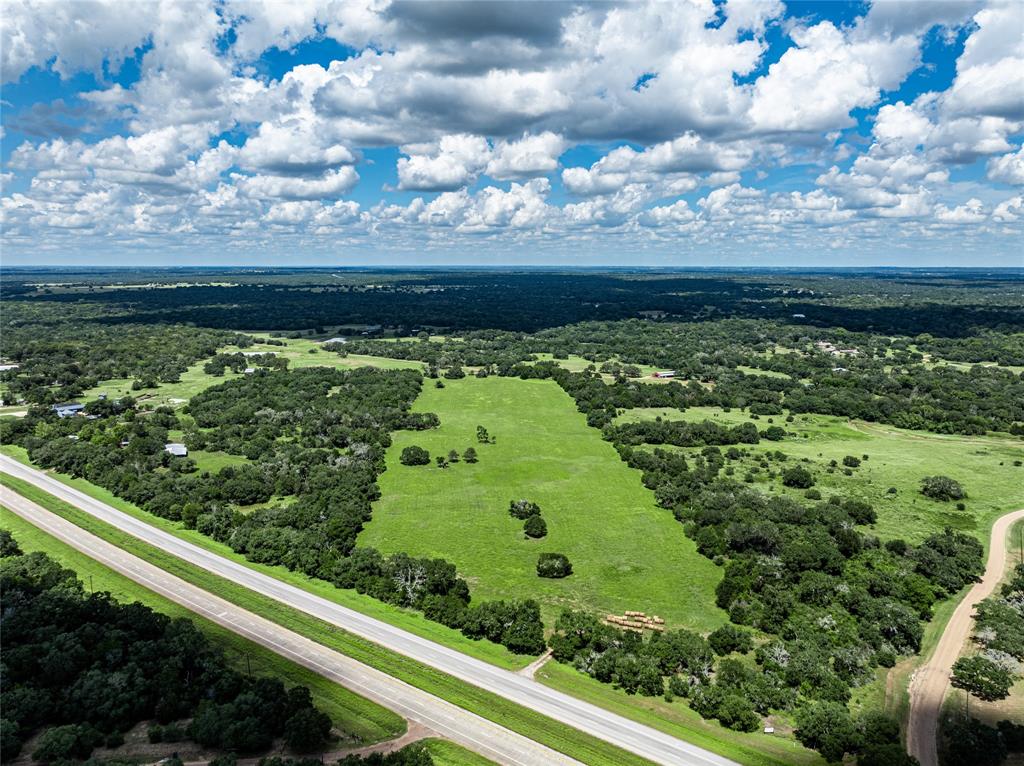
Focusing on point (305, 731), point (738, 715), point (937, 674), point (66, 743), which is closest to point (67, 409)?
point (66, 743)

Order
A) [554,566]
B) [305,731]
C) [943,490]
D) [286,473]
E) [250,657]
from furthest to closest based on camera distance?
[286,473] → [943,490] → [554,566] → [250,657] → [305,731]

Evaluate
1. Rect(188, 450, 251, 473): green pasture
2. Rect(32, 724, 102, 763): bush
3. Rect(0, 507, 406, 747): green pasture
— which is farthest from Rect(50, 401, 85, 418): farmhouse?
Rect(32, 724, 102, 763): bush

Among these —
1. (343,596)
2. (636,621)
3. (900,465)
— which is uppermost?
(900,465)

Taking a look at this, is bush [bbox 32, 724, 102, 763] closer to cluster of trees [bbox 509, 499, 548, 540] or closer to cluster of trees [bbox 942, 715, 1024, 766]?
cluster of trees [bbox 509, 499, 548, 540]

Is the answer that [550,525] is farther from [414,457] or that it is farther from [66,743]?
[66,743]

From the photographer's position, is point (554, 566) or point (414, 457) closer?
point (554, 566)

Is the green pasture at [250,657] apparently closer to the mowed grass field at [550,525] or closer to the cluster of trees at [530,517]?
the mowed grass field at [550,525]

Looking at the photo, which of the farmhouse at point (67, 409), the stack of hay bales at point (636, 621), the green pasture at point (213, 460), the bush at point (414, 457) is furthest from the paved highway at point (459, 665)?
the farmhouse at point (67, 409)
